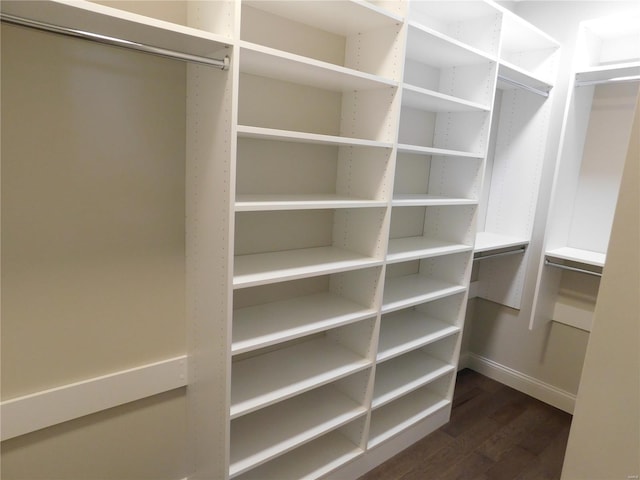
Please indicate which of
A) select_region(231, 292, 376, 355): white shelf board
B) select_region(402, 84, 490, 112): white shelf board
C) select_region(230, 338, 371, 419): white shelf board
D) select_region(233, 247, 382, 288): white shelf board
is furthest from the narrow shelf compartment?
select_region(402, 84, 490, 112): white shelf board

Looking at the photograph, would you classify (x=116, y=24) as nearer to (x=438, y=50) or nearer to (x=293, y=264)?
(x=293, y=264)

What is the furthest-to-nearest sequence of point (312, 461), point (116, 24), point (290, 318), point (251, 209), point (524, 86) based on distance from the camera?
1. point (524, 86)
2. point (312, 461)
3. point (290, 318)
4. point (251, 209)
5. point (116, 24)

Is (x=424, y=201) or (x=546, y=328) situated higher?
(x=424, y=201)

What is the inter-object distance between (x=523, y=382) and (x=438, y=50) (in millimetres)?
2559

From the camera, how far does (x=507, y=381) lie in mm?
3193

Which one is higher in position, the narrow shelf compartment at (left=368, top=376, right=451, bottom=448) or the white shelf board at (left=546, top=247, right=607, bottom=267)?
the white shelf board at (left=546, top=247, right=607, bottom=267)

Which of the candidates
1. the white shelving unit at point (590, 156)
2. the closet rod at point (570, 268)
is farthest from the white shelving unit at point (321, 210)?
the closet rod at point (570, 268)

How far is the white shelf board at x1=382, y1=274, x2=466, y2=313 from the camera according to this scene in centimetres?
216

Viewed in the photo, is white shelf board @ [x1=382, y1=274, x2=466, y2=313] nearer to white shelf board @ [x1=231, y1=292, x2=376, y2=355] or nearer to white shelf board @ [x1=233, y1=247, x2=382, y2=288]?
white shelf board @ [x1=231, y1=292, x2=376, y2=355]

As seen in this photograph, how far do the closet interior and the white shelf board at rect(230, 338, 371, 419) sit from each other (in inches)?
0.5

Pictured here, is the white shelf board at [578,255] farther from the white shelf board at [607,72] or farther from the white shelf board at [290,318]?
the white shelf board at [290,318]

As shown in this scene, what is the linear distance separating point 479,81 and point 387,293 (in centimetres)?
135

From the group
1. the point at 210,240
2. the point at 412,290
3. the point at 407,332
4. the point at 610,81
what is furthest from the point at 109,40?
the point at 610,81

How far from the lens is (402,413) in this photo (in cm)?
246
